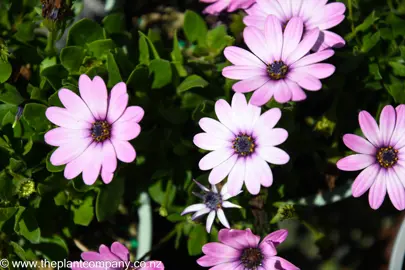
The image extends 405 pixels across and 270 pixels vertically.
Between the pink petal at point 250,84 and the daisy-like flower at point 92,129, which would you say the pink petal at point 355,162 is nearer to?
the pink petal at point 250,84

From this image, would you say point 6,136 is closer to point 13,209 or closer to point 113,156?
point 13,209

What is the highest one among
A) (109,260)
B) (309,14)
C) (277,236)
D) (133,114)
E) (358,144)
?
(309,14)

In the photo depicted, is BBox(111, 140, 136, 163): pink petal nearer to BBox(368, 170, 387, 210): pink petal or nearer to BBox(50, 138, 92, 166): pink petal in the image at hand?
BBox(50, 138, 92, 166): pink petal

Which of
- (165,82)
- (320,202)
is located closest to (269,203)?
(320,202)

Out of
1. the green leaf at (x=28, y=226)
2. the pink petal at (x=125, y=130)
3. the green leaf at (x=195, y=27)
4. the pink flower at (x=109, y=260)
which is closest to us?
the pink petal at (x=125, y=130)

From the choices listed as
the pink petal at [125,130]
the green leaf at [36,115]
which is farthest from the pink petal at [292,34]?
the green leaf at [36,115]

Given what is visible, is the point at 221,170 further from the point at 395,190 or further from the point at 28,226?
the point at 28,226

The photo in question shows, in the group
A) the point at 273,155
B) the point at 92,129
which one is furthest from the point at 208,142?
the point at 92,129
